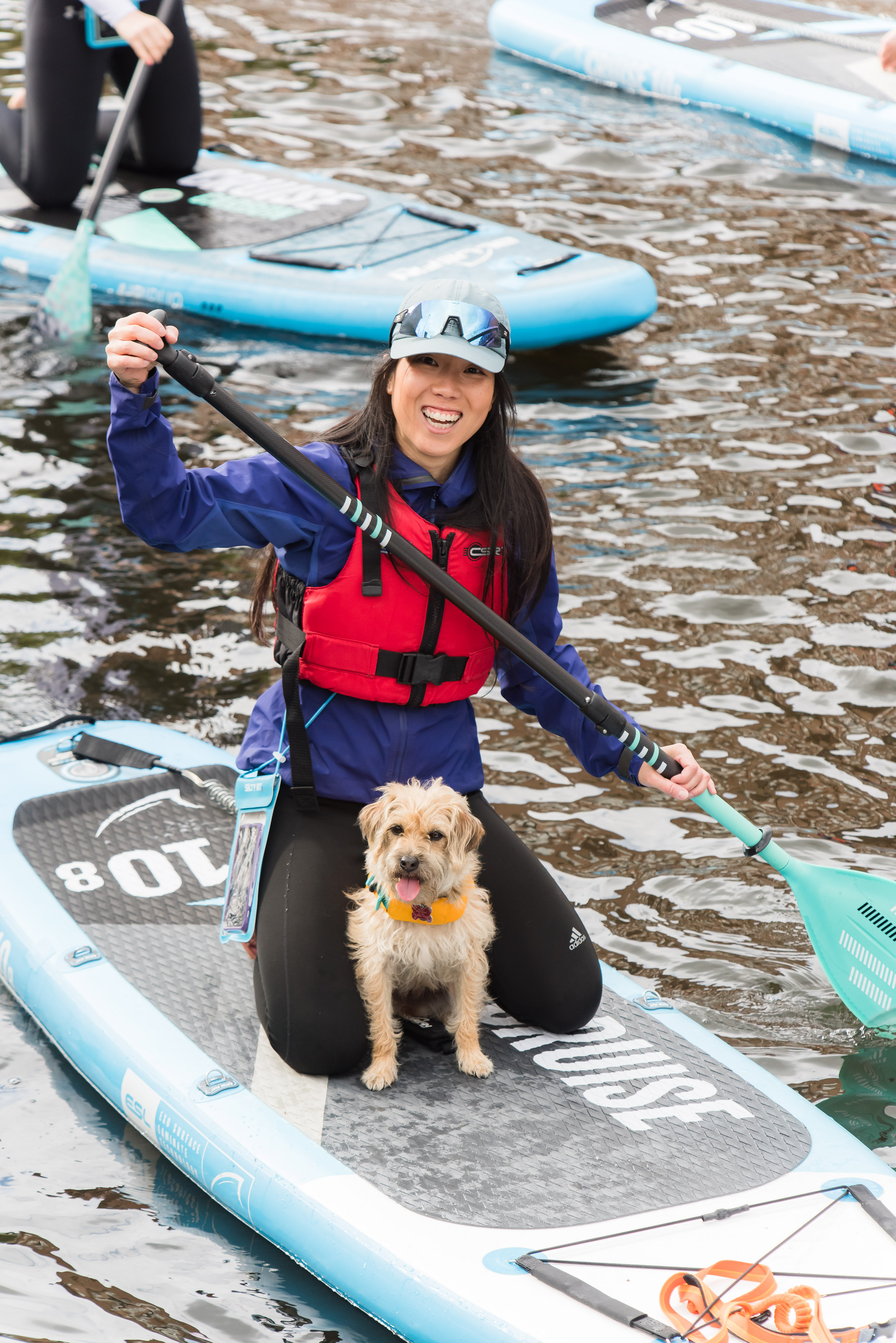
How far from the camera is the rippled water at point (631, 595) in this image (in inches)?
121

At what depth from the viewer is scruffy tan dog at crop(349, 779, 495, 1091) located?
2754 mm

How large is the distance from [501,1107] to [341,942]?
471 mm

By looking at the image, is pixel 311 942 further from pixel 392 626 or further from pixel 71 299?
pixel 71 299

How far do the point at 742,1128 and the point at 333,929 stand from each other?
3.04ft

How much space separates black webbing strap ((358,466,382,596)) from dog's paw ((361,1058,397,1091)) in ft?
3.19

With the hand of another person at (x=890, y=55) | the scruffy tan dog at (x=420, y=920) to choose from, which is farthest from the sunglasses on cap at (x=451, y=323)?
the hand of another person at (x=890, y=55)

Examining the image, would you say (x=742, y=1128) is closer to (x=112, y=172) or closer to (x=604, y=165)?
(x=112, y=172)

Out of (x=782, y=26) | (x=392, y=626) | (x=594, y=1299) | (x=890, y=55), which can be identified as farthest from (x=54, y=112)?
(x=594, y=1299)

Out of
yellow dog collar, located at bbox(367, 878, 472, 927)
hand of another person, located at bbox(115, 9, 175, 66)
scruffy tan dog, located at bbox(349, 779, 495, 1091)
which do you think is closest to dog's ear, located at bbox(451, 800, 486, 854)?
scruffy tan dog, located at bbox(349, 779, 495, 1091)

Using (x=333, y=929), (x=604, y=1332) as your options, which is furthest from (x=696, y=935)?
(x=604, y=1332)

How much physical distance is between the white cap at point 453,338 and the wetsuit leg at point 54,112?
484 cm

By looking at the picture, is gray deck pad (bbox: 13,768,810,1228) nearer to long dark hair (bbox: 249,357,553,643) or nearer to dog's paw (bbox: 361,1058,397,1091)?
dog's paw (bbox: 361,1058,397,1091)

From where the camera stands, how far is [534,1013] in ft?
10.3

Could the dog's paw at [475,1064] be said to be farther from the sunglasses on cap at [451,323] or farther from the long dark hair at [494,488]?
the sunglasses on cap at [451,323]
